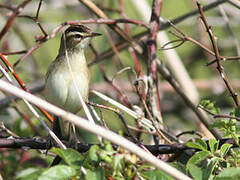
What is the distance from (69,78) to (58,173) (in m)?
1.02

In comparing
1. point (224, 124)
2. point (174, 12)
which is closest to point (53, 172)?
point (224, 124)

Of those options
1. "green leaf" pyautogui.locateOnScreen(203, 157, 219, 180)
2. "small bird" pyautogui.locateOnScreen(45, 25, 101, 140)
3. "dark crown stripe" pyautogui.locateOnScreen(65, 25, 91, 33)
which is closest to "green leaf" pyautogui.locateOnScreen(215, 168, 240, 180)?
"green leaf" pyautogui.locateOnScreen(203, 157, 219, 180)

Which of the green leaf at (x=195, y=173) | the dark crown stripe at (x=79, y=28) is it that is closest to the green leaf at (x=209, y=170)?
the green leaf at (x=195, y=173)

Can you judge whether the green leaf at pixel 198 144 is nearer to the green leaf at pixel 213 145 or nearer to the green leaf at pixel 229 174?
the green leaf at pixel 213 145

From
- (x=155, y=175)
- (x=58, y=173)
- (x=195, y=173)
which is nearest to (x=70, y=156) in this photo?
(x=58, y=173)

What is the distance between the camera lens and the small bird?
6.70 ft

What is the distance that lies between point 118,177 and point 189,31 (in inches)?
148

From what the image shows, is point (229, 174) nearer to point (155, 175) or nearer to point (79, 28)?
point (155, 175)

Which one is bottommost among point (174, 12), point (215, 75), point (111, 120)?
point (111, 120)

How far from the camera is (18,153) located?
2152 millimetres

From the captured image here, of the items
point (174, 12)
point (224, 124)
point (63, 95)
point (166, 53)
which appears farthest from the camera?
point (174, 12)

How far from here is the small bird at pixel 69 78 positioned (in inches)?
80.4

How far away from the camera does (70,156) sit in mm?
1134

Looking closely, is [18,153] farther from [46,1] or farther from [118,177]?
[46,1]
